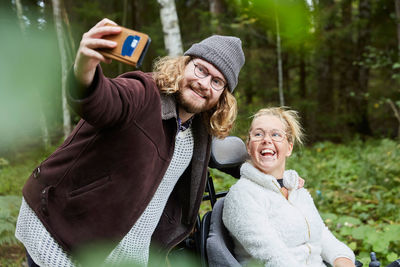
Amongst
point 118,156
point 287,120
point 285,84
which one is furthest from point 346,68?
point 118,156

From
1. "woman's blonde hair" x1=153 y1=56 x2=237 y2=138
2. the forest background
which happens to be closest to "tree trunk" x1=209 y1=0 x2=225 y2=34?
the forest background

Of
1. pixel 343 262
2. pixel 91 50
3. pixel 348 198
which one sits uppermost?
pixel 91 50

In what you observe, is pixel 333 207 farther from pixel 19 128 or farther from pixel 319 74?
pixel 319 74

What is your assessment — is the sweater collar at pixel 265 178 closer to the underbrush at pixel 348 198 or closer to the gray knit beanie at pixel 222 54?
the gray knit beanie at pixel 222 54

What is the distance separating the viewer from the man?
1381 mm

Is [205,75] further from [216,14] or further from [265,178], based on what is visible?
[216,14]

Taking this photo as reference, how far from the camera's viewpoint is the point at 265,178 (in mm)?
2143

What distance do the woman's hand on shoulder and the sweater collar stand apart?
52 centimetres

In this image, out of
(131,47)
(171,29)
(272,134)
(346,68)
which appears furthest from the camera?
(346,68)

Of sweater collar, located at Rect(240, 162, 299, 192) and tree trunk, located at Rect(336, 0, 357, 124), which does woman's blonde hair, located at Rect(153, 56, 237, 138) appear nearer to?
sweater collar, located at Rect(240, 162, 299, 192)

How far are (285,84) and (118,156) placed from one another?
12034mm

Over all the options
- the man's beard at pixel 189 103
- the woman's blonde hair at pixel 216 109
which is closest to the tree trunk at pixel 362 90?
the woman's blonde hair at pixel 216 109

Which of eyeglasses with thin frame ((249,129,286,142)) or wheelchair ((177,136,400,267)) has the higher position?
eyeglasses with thin frame ((249,129,286,142))

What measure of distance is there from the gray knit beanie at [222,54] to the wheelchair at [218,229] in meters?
0.49
